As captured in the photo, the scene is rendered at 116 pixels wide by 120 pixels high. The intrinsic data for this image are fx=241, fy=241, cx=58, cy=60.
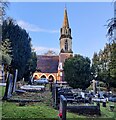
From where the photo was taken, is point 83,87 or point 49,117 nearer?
point 49,117

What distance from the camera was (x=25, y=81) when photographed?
4902 millimetres

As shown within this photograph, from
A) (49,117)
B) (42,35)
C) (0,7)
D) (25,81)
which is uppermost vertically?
(0,7)

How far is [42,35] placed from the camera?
9.07 ft

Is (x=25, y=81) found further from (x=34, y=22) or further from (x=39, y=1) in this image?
(x=39, y=1)

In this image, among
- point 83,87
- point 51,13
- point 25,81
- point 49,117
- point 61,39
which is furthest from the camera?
point 83,87

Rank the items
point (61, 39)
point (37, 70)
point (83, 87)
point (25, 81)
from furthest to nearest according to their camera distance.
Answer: point (83, 87)
point (25, 81)
point (37, 70)
point (61, 39)

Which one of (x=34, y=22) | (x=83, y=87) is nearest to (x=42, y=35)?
(x=34, y=22)

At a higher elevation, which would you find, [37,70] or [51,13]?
[51,13]

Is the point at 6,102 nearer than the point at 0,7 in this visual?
No

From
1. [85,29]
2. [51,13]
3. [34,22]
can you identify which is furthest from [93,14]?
[34,22]

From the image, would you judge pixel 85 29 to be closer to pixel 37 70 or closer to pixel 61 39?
pixel 61 39

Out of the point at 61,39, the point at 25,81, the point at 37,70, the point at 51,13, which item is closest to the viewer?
the point at 51,13

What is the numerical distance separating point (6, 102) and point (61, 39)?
3.32ft

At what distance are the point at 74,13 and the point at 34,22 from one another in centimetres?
48
